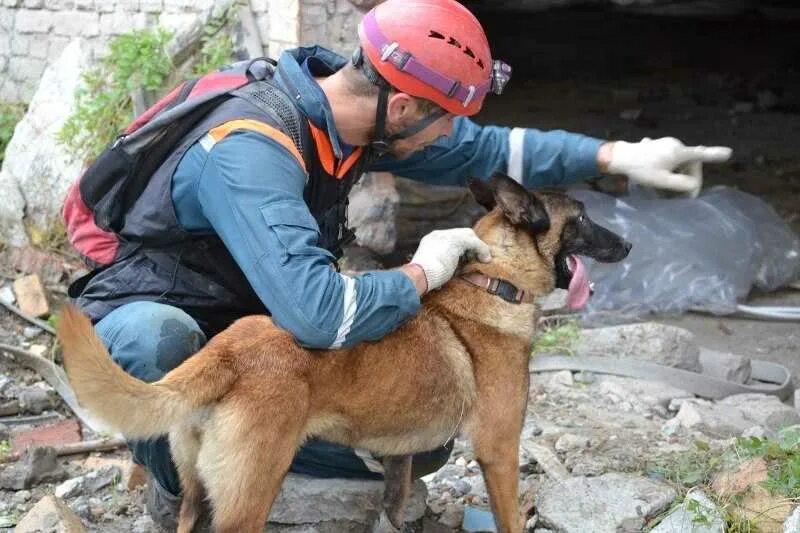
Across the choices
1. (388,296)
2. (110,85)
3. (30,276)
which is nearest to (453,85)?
(388,296)

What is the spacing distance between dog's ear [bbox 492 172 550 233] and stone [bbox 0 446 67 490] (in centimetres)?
227

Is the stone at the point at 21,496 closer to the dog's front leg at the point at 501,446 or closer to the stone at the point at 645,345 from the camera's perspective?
the dog's front leg at the point at 501,446

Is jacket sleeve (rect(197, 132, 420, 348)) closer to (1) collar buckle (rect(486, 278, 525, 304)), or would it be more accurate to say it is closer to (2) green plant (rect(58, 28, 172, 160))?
(1) collar buckle (rect(486, 278, 525, 304))

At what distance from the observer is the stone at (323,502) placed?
3.89 m

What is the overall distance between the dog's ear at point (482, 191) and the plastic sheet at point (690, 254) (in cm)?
340

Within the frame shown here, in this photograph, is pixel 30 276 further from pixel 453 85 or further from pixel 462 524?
pixel 453 85

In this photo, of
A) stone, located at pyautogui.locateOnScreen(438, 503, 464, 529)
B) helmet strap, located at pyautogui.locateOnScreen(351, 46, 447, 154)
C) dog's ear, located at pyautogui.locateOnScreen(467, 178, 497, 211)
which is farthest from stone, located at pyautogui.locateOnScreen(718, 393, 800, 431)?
helmet strap, located at pyautogui.locateOnScreen(351, 46, 447, 154)

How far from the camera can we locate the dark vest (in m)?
3.48

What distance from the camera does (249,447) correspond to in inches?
123

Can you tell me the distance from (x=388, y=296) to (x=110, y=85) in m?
5.00

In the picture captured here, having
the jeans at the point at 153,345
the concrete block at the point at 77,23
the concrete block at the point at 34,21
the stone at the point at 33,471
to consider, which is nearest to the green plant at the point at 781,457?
the jeans at the point at 153,345

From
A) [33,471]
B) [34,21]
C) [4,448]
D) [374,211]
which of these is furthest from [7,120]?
[33,471]

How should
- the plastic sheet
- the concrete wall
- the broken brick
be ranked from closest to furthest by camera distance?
the broken brick < the concrete wall < the plastic sheet

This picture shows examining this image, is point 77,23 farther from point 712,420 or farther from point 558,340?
point 712,420
